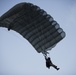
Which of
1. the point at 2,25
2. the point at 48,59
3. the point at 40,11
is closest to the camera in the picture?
the point at 48,59

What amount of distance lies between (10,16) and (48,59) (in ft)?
21.1

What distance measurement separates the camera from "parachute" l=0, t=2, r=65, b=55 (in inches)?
886

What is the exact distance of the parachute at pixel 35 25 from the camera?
73.9 feet

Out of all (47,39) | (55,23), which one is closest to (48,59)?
(47,39)

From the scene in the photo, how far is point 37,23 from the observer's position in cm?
2353

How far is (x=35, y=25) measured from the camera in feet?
77.4

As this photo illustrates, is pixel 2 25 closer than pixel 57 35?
No

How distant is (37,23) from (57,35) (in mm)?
2760

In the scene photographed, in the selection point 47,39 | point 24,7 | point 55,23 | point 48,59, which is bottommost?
point 48,59

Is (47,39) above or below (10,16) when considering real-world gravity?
below

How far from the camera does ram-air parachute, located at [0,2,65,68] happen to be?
73.9 ft

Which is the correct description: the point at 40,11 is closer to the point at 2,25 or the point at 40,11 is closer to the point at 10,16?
the point at 10,16

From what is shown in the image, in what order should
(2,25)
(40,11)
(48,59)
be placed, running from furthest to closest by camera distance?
(2,25), (40,11), (48,59)

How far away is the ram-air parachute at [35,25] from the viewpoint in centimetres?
2252
